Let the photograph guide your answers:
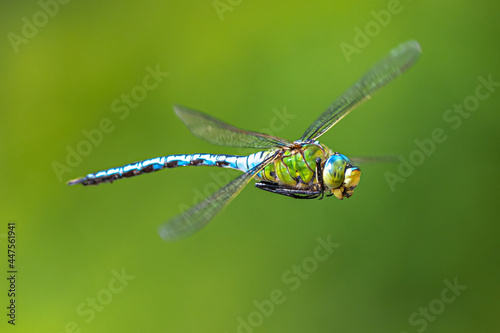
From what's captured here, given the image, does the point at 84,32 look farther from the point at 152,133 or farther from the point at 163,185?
the point at 163,185

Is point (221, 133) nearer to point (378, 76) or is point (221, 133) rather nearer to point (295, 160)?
point (295, 160)

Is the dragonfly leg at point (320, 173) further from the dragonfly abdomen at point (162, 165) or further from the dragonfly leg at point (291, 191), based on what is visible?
the dragonfly abdomen at point (162, 165)

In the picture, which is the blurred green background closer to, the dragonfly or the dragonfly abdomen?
the dragonfly abdomen

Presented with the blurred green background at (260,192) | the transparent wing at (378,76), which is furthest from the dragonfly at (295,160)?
the blurred green background at (260,192)

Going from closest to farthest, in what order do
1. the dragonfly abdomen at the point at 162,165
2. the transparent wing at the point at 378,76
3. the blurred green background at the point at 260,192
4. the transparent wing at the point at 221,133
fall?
the transparent wing at the point at 378,76, the transparent wing at the point at 221,133, the dragonfly abdomen at the point at 162,165, the blurred green background at the point at 260,192

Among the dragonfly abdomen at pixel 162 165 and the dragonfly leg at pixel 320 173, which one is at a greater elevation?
the dragonfly abdomen at pixel 162 165
